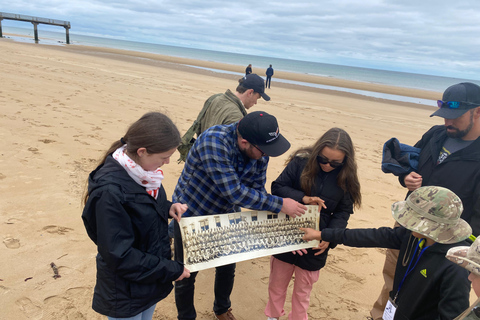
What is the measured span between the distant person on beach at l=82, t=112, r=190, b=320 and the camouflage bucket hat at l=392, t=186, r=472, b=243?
4.81 ft

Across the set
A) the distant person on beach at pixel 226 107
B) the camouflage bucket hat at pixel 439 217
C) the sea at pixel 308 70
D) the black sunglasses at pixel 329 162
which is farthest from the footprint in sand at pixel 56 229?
the sea at pixel 308 70

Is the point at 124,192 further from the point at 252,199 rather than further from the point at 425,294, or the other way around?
the point at 425,294

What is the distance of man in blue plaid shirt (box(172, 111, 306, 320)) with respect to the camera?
221 centimetres

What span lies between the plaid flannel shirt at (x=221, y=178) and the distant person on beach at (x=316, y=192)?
33cm

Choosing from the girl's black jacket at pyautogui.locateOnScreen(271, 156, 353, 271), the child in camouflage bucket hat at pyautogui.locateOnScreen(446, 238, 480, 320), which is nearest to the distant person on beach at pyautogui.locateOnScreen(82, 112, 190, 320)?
the girl's black jacket at pyautogui.locateOnScreen(271, 156, 353, 271)

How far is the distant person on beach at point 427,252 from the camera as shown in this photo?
179 cm

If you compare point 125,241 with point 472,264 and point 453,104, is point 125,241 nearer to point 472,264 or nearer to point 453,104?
point 472,264

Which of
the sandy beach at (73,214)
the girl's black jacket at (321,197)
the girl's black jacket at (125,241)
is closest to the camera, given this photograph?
the girl's black jacket at (125,241)

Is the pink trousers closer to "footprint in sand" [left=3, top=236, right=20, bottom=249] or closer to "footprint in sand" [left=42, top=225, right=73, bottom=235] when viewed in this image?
"footprint in sand" [left=42, top=225, right=73, bottom=235]

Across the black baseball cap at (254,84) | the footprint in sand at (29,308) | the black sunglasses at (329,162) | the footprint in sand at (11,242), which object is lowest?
the footprint in sand at (29,308)

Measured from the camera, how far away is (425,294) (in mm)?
1984

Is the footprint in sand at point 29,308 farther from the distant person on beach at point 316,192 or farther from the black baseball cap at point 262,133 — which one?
the black baseball cap at point 262,133

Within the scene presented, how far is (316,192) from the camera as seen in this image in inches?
108

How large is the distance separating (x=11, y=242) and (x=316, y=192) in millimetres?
3441
